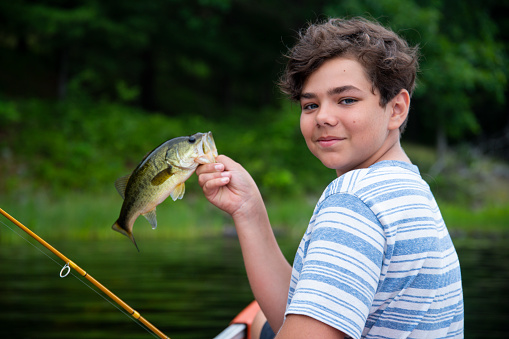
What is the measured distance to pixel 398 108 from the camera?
186 centimetres

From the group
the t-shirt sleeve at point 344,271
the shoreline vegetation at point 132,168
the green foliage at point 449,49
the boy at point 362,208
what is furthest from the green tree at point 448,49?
the t-shirt sleeve at point 344,271

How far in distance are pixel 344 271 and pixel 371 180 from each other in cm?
24

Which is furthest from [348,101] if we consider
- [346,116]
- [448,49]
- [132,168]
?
[448,49]

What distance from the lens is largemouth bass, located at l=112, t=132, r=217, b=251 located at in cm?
214

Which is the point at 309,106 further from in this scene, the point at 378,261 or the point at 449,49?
the point at 449,49

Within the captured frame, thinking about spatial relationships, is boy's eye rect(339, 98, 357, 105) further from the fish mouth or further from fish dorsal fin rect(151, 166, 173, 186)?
fish dorsal fin rect(151, 166, 173, 186)

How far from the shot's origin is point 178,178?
7.20 feet

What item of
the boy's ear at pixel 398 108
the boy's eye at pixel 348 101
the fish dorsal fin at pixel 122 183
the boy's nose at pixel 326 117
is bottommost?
the fish dorsal fin at pixel 122 183

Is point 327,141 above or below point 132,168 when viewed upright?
below

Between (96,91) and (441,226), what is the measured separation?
23.2 metres

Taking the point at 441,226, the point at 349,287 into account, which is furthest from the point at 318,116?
the point at 349,287

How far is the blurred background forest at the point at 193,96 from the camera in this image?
15.3 m

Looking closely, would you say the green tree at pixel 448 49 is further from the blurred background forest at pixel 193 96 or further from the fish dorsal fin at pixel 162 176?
the fish dorsal fin at pixel 162 176

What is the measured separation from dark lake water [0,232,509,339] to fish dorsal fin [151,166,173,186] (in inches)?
129
